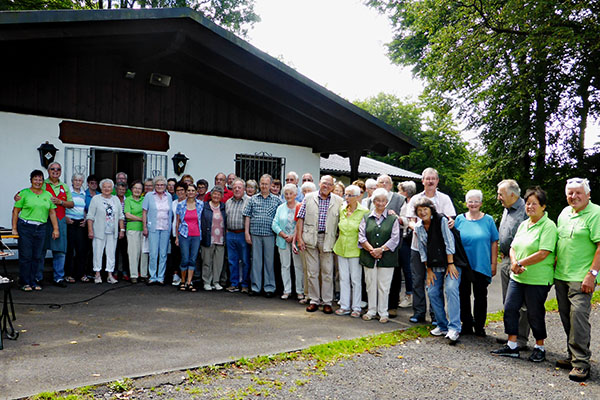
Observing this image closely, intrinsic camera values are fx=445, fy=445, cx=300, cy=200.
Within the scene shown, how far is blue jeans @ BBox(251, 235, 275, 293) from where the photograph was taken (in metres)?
6.91

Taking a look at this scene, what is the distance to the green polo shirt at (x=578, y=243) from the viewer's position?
416 centimetres

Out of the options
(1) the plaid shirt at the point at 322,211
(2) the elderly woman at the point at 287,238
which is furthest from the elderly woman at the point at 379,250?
(2) the elderly woman at the point at 287,238

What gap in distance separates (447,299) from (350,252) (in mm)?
1384

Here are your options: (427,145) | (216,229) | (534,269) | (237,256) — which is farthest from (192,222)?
(427,145)

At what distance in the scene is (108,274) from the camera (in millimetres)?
7500

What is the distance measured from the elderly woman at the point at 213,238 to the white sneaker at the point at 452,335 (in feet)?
12.3

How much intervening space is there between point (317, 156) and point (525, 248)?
23.5ft

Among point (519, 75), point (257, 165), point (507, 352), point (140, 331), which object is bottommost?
point (507, 352)

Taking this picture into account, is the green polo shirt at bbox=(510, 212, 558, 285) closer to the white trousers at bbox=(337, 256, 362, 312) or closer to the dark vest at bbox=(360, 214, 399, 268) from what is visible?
the dark vest at bbox=(360, 214, 399, 268)

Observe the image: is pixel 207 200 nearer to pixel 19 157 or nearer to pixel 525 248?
pixel 19 157

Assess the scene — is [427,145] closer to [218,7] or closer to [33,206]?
[218,7]

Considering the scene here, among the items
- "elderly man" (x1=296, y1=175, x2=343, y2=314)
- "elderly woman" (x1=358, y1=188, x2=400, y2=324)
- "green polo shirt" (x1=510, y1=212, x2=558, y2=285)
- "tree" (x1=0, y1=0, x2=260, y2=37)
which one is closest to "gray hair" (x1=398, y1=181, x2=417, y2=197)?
"elderly woman" (x1=358, y1=188, x2=400, y2=324)

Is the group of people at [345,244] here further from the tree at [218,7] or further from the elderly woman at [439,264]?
the tree at [218,7]

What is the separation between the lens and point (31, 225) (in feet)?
21.5
